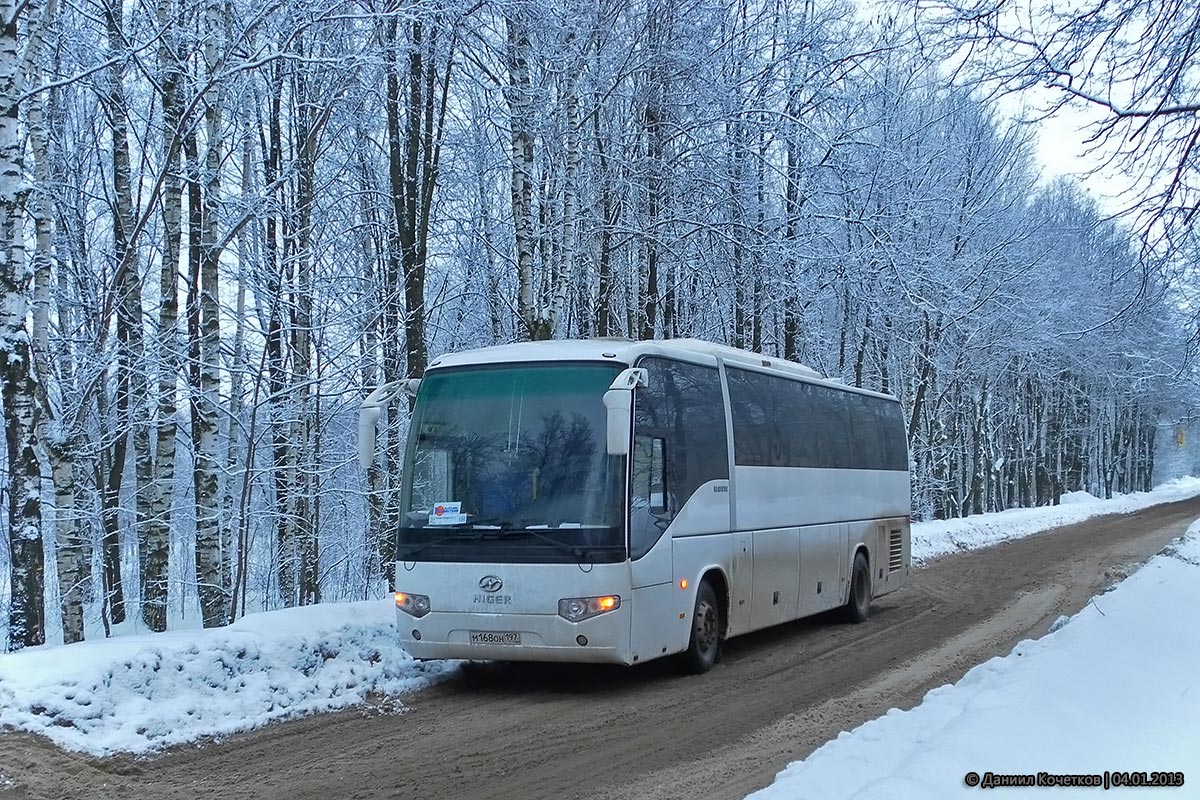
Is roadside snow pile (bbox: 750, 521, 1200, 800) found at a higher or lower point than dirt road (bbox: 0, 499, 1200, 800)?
higher

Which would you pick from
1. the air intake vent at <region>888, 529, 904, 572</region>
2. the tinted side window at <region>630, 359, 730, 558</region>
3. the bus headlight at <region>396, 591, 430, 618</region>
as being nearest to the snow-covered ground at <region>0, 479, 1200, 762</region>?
the bus headlight at <region>396, 591, 430, 618</region>

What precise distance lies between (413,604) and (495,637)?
862 mm

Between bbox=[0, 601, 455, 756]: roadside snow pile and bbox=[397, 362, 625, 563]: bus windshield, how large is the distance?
1.11 meters

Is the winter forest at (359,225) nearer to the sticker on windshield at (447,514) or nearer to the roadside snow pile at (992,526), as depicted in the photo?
the sticker on windshield at (447,514)

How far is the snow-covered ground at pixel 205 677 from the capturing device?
7.64 metres

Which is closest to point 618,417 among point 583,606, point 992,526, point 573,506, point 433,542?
point 573,506

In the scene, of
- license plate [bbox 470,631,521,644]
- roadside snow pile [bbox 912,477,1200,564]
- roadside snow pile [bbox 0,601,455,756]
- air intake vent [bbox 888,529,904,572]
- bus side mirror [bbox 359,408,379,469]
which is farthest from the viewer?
roadside snow pile [bbox 912,477,1200,564]

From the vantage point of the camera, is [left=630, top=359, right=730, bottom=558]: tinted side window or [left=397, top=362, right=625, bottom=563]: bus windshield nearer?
[left=397, top=362, right=625, bottom=563]: bus windshield

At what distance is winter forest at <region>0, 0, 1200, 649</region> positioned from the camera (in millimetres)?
10734

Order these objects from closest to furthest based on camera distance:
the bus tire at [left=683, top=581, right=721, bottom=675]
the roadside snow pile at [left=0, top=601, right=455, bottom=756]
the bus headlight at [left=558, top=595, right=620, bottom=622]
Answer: the roadside snow pile at [left=0, top=601, right=455, bottom=756]
the bus headlight at [left=558, top=595, right=620, bottom=622]
the bus tire at [left=683, top=581, right=721, bottom=675]

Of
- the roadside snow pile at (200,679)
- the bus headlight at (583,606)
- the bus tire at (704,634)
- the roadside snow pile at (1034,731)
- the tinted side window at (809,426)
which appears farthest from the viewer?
the tinted side window at (809,426)

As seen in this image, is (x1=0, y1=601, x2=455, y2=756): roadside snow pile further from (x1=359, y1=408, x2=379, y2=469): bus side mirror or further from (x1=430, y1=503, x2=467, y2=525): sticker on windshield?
(x1=359, y1=408, x2=379, y2=469): bus side mirror

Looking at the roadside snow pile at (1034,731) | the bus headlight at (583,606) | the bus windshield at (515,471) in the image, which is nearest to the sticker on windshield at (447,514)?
the bus windshield at (515,471)

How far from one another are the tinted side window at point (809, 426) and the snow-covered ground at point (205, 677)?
445 centimetres
